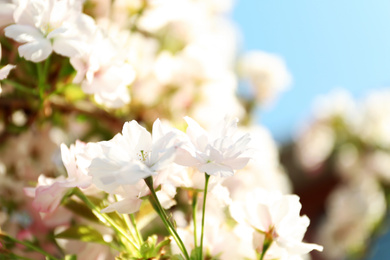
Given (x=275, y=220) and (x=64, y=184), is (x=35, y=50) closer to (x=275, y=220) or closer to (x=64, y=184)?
(x=64, y=184)

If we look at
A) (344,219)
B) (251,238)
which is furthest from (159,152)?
(344,219)

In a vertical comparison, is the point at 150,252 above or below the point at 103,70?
below

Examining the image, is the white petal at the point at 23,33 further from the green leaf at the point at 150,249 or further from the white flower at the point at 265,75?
the white flower at the point at 265,75

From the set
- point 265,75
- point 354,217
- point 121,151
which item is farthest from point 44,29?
point 354,217

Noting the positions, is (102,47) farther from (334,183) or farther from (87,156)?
(334,183)

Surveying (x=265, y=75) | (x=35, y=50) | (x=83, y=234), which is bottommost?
(x=83, y=234)

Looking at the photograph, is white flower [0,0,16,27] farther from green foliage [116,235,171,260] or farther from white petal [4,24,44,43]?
green foliage [116,235,171,260]

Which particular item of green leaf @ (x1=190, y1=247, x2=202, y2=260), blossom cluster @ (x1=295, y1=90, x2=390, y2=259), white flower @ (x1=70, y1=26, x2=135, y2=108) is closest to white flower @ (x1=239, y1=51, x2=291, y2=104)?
blossom cluster @ (x1=295, y1=90, x2=390, y2=259)
